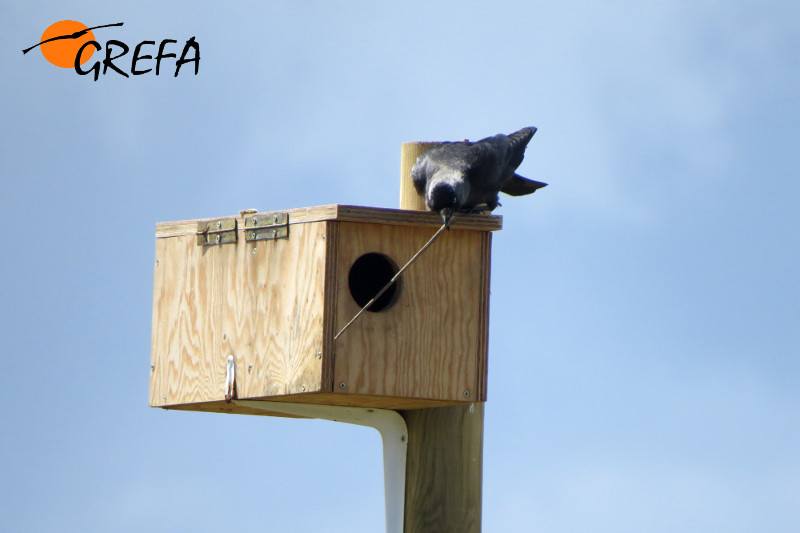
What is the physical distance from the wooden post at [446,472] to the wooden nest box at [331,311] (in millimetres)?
110

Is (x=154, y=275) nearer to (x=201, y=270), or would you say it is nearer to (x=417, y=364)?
(x=201, y=270)

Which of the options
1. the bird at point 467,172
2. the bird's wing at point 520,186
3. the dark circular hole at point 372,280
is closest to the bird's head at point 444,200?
the bird at point 467,172

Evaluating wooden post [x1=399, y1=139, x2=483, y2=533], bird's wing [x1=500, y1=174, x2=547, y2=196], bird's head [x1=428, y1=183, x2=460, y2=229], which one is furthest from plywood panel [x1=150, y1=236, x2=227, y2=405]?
bird's wing [x1=500, y1=174, x2=547, y2=196]

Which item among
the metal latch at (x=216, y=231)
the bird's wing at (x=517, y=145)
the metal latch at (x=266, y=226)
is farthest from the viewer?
the bird's wing at (x=517, y=145)

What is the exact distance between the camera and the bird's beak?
652 cm

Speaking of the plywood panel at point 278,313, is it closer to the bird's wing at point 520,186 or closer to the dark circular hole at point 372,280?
the dark circular hole at point 372,280

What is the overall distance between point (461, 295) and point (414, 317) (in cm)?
24

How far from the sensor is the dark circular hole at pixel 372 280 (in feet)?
22.3

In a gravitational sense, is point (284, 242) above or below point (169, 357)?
above

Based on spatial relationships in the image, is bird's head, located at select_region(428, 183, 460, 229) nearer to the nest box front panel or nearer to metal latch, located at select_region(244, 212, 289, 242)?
the nest box front panel

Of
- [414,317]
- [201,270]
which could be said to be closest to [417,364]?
[414,317]

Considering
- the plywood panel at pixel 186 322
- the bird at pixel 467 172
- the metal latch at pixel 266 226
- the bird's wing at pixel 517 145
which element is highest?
the bird's wing at pixel 517 145

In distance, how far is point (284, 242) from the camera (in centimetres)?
668

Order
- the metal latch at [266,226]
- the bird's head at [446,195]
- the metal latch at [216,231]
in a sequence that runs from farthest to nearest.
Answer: the metal latch at [216,231] → the metal latch at [266,226] → the bird's head at [446,195]
